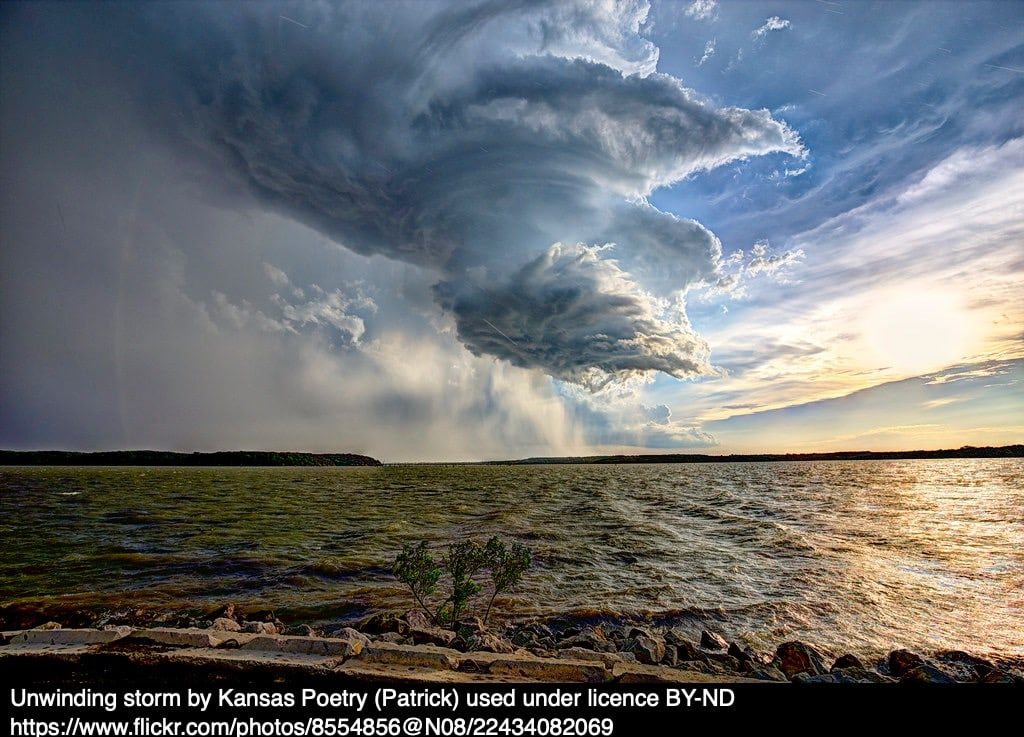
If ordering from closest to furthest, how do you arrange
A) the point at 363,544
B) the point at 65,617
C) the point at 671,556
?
the point at 65,617
the point at 671,556
the point at 363,544

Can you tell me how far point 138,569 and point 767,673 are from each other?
18.7m

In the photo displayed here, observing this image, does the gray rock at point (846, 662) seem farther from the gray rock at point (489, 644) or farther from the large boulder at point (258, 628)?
the large boulder at point (258, 628)

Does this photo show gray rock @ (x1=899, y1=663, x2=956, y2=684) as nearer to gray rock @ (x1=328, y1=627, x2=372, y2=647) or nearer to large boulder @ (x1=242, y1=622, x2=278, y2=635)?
gray rock @ (x1=328, y1=627, x2=372, y2=647)

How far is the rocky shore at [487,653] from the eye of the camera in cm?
607

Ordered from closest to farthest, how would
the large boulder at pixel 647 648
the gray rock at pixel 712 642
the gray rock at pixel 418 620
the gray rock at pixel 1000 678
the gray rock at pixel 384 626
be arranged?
the gray rock at pixel 1000 678
the large boulder at pixel 647 648
the gray rock at pixel 384 626
the gray rock at pixel 418 620
the gray rock at pixel 712 642

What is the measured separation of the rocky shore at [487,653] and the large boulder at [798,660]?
2cm

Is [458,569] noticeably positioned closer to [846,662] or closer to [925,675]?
[846,662]

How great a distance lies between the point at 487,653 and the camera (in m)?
7.03

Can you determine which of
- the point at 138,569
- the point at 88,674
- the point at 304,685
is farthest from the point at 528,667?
the point at 138,569

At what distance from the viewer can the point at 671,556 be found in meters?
19.1

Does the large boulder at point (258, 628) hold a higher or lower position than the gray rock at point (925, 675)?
higher

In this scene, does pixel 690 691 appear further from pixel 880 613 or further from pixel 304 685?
pixel 880 613

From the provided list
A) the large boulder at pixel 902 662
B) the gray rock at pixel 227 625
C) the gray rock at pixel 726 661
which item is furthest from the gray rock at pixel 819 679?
the gray rock at pixel 227 625

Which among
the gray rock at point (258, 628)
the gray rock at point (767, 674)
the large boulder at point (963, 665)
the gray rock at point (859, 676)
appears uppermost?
the gray rock at point (258, 628)
